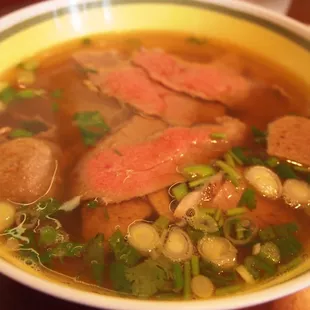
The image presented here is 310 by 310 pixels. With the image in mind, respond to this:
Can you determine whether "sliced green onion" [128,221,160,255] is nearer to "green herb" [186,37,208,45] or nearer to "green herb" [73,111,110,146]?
"green herb" [73,111,110,146]

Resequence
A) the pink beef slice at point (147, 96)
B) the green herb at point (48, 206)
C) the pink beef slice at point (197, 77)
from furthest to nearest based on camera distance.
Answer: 1. the pink beef slice at point (197, 77)
2. the pink beef slice at point (147, 96)
3. the green herb at point (48, 206)

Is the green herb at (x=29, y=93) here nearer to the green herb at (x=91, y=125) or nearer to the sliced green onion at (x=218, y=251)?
the green herb at (x=91, y=125)

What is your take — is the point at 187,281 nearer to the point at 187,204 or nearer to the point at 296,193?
the point at 187,204

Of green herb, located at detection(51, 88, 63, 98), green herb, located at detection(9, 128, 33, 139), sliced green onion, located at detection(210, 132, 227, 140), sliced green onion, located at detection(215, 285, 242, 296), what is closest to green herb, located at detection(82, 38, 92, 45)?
green herb, located at detection(51, 88, 63, 98)

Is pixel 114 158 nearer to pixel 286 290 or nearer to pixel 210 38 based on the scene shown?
pixel 286 290

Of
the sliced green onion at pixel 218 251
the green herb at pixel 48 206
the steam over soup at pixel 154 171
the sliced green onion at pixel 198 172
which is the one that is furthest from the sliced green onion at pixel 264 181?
the green herb at pixel 48 206

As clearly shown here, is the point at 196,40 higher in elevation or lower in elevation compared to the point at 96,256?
higher

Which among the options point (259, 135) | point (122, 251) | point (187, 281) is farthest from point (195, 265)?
point (259, 135)
